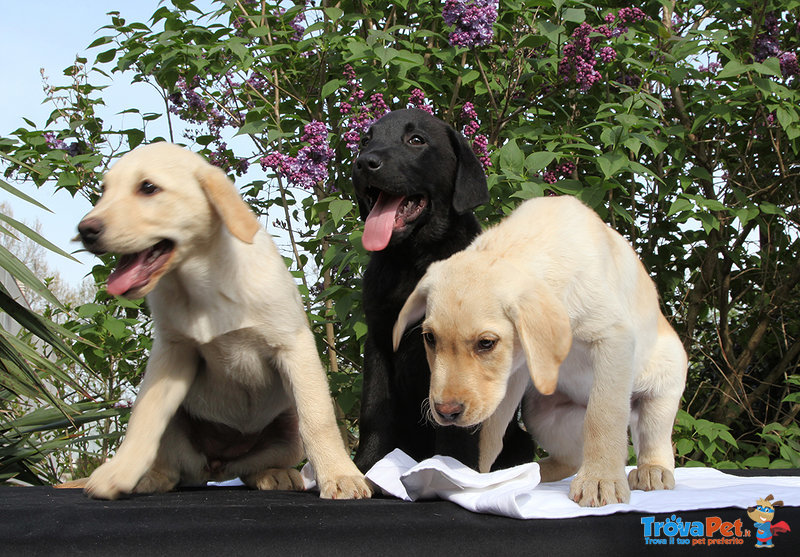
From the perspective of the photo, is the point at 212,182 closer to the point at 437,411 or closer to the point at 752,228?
the point at 437,411

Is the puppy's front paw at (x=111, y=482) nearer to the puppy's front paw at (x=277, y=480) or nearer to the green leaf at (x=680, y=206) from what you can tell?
the puppy's front paw at (x=277, y=480)

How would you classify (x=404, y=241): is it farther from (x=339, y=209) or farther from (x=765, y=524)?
(x=765, y=524)

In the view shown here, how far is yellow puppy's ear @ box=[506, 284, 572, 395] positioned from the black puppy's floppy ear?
880mm

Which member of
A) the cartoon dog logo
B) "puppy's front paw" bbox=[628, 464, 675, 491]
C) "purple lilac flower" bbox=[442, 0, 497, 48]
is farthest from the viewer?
"purple lilac flower" bbox=[442, 0, 497, 48]

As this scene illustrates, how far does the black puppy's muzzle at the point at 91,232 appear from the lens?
2320 millimetres

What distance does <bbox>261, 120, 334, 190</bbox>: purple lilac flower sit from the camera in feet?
12.6

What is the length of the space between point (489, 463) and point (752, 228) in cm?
306

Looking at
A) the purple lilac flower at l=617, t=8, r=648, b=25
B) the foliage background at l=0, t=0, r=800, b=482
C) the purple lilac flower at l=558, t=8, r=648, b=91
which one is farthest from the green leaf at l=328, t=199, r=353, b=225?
the purple lilac flower at l=617, t=8, r=648, b=25

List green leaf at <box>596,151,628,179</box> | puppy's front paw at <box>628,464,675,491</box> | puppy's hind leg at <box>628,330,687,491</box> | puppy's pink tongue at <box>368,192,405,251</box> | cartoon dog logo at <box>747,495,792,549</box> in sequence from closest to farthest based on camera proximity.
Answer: cartoon dog logo at <box>747,495,792,549</box> → puppy's front paw at <box>628,464,675,491</box> → puppy's hind leg at <box>628,330,687,491</box> → puppy's pink tongue at <box>368,192,405,251</box> → green leaf at <box>596,151,628,179</box>

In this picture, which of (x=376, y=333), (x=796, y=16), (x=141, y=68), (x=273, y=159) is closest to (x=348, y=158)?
(x=273, y=159)

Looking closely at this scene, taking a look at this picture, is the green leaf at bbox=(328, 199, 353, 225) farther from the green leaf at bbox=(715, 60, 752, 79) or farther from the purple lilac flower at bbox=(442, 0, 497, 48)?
the green leaf at bbox=(715, 60, 752, 79)

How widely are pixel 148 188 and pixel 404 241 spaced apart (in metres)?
1.03

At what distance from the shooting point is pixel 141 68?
468 centimetres

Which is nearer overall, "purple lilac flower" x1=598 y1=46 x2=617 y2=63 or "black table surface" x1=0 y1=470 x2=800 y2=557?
"black table surface" x1=0 y1=470 x2=800 y2=557
